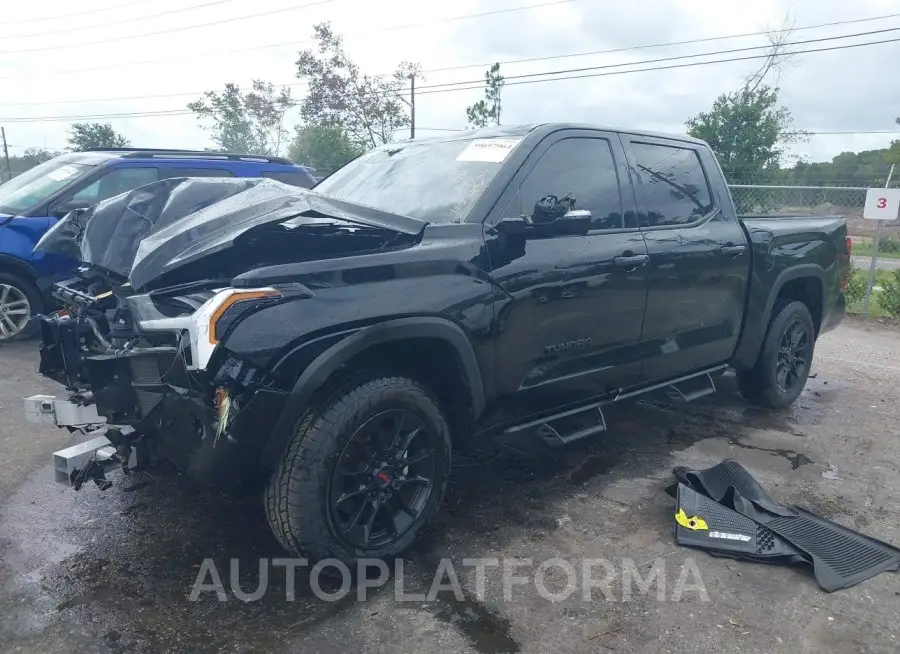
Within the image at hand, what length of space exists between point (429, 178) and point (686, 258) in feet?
5.33

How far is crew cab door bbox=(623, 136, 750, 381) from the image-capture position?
13.5 ft

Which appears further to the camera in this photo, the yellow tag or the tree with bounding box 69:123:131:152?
the tree with bounding box 69:123:131:152

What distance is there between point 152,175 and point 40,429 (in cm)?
389

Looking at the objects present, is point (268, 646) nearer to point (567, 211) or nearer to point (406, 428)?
point (406, 428)

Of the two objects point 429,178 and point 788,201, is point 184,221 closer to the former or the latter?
point 429,178

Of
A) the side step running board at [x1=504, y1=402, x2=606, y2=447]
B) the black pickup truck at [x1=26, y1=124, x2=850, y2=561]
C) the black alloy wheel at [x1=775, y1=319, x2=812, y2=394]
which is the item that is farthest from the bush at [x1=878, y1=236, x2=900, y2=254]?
the side step running board at [x1=504, y1=402, x2=606, y2=447]

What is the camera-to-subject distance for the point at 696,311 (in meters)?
4.34

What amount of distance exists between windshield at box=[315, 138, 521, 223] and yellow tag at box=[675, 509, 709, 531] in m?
1.78

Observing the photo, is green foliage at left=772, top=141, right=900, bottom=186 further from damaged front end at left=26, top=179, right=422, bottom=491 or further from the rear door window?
damaged front end at left=26, top=179, right=422, bottom=491

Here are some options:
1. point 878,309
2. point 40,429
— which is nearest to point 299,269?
point 40,429

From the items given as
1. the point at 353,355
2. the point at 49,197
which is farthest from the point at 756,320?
the point at 49,197

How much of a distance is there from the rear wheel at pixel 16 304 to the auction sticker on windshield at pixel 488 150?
5121 mm

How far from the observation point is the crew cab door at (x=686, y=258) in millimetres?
4102

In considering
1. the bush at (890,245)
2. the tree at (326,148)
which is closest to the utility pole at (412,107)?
the tree at (326,148)
